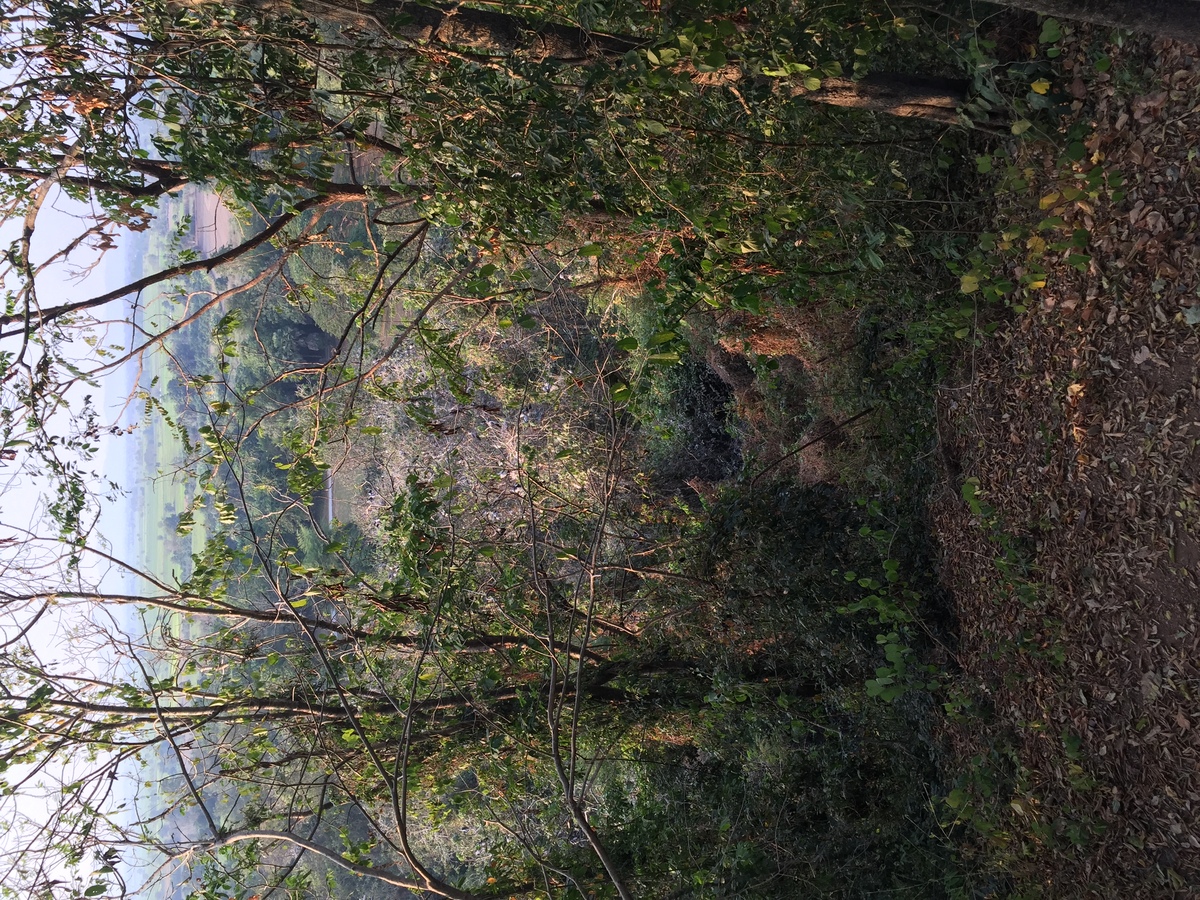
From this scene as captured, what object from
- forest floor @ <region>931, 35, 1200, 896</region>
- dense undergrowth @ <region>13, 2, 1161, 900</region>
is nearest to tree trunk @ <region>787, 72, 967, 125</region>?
dense undergrowth @ <region>13, 2, 1161, 900</region>

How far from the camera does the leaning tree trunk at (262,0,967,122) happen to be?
10.3 feet

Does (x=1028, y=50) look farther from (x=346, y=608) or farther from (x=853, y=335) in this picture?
(x=346, y=608)

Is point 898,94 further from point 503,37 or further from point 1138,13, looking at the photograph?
point 503,37

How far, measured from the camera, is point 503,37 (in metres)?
3.34

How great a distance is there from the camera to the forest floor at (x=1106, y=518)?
321 cm

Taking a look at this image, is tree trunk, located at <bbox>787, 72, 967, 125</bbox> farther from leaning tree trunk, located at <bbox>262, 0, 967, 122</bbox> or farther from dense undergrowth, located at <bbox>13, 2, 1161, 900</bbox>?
dense undergrowth, located at <bbox>13, 2, 1161, 900</bbox>

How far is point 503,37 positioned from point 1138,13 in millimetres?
2554

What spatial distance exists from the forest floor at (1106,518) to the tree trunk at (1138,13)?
500 millimetres

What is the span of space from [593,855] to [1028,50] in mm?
6045

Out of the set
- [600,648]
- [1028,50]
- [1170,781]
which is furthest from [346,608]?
[1028,50]

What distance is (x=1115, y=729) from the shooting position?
3.55 m

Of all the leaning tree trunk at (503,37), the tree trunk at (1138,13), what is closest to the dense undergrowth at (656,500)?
the leaning tree trunk at (503,37)

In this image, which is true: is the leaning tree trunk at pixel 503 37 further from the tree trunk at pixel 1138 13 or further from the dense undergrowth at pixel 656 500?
the tree trunk at pixel 1138 13

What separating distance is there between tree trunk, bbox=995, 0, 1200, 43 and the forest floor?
500mm
